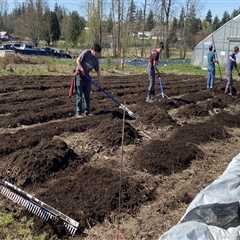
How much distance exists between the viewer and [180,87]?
712 inches

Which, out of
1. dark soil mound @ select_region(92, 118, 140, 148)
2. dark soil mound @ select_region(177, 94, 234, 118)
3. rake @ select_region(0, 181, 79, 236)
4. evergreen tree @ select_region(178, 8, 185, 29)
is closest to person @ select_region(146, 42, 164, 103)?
dark soil mound @ select_region(177, 94, 234, 118)

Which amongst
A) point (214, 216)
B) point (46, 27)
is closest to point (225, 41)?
point (214, 216)

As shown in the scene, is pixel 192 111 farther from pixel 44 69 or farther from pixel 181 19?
pixel 181 19

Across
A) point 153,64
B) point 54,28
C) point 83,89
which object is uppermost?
point 54,28

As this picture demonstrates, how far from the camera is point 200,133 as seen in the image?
9.44 meters

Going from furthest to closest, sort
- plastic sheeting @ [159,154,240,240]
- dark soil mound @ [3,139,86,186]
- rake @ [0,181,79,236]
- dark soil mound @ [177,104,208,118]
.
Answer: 1. dark soil mound @ [177,104,208,118]
2. dark soil mound @ [3,139,86,186]
3. rake @ [0,181,79,236]
4. plastic sheeting @ [159,154,240,240]

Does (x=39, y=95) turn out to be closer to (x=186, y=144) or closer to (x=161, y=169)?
(x=186, y=144)

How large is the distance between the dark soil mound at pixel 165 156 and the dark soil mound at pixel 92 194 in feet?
2.05

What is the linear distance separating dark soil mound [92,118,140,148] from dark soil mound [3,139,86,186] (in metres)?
1.02

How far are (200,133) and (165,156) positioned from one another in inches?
81.3

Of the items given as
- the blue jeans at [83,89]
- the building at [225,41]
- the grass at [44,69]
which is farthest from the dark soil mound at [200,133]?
the building at [225,41]

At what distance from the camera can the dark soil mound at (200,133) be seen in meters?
9.08

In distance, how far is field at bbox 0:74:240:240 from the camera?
17.5ft

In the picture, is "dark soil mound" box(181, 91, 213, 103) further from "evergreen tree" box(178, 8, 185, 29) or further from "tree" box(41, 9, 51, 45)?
"tree" box(41, 9, 51, 45)
